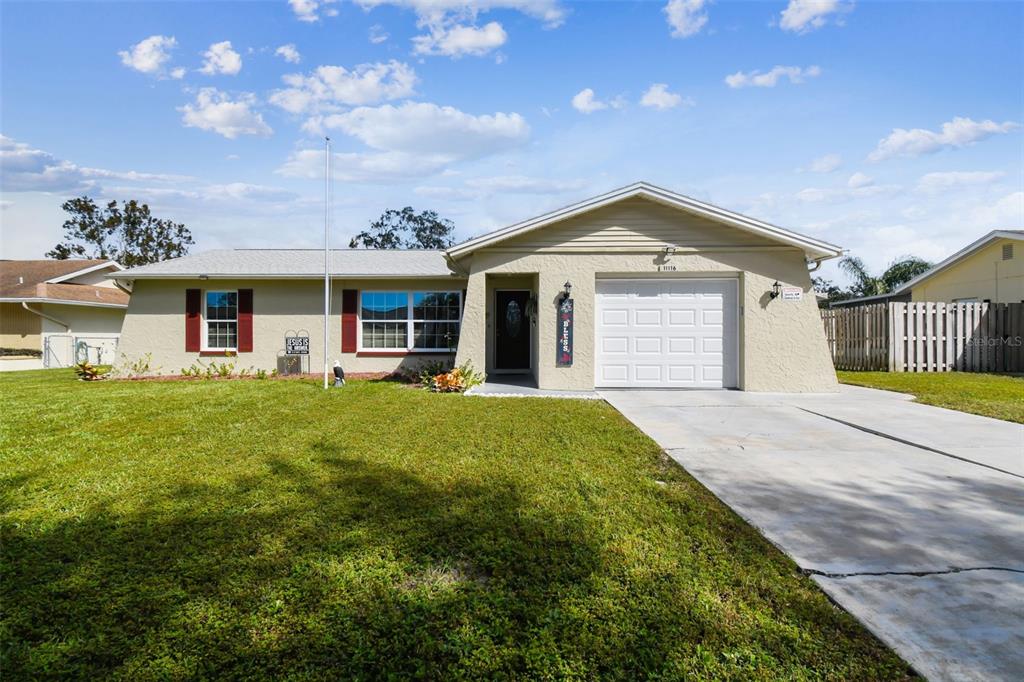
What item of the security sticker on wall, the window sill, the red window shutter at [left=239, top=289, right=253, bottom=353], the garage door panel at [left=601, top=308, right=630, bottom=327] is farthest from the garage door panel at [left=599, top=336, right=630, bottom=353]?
the red window shutter at [left=239, top=289, right=253, bottom=353]

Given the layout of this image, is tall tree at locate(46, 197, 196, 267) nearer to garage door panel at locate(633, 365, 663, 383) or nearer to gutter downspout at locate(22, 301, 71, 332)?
gutter downspout at locate(22, 301, 71, 332)

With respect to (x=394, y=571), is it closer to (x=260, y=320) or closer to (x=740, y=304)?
(x=740, y=304)

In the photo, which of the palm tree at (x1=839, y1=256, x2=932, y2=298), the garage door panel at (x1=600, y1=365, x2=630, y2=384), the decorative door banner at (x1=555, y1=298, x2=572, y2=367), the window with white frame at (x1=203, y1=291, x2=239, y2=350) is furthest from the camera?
the palm tree at (x1=839, y1=256, x2=932, y2=298)

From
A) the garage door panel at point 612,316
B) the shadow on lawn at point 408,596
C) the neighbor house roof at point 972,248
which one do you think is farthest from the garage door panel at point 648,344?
the neighbor house roof at point 972,248

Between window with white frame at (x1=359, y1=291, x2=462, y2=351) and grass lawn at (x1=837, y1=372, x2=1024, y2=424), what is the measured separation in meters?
10.7

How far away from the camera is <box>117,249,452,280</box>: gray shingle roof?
13445mm

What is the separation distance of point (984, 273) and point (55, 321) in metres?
36.2

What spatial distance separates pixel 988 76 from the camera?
1097 centimetres

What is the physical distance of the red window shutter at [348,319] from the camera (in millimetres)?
13883

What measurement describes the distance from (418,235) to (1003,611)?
51.8 meters

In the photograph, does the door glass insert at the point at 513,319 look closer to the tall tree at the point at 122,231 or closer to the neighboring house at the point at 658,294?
the neighboring house at the point at 658,294

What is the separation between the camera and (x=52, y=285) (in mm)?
20688

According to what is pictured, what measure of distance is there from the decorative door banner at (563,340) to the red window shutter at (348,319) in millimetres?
6496

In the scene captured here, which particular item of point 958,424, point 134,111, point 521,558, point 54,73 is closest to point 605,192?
point 958,424
